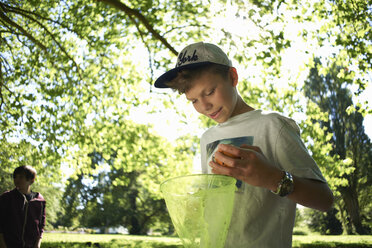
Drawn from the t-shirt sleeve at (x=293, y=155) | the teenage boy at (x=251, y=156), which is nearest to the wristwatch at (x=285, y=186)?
the teenage boy at (x=251, y=156)

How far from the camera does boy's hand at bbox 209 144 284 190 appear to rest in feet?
2.82

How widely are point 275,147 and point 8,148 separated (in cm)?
979

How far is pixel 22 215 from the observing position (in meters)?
4.18

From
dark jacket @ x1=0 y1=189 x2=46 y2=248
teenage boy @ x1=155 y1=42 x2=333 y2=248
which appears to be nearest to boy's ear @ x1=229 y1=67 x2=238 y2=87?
teenage boy @ x1=155 y1=42 x2=333 y2=248

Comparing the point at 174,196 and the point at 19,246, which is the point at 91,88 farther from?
the point at 174,196

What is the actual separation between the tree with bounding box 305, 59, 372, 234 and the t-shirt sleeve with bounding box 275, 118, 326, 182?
22.7 m

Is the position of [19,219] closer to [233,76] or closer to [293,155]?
[233,76]

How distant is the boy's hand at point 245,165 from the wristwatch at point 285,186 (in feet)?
0.16

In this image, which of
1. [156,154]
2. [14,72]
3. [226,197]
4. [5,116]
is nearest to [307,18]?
[156,154]

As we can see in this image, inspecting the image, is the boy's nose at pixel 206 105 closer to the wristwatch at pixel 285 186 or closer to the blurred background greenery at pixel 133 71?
the wristwatch at pixel 285 186

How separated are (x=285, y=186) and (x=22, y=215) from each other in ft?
14.1

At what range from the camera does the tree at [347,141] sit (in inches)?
902

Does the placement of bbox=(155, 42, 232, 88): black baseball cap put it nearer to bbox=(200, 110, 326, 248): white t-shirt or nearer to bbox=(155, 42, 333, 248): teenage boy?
bbox=(155, 42, 333, 248): teenage boy

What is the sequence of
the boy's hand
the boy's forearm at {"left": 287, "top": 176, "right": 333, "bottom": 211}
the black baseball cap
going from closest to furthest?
the boy's hand → the boy's forearm at {"left": 287, "top": 176, "right": 333, "bottom": 211} → the black baseball cap
